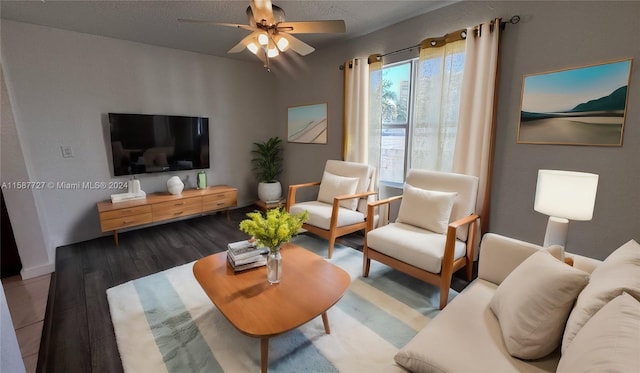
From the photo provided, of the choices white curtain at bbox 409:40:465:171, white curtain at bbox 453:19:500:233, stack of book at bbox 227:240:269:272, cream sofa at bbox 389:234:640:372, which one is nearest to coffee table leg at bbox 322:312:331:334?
stack of book at bbox 227:240:269:272

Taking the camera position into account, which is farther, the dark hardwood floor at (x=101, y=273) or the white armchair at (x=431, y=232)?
the white armchair at (x=431, y=232)

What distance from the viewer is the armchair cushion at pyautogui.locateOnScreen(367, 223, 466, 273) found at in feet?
6.38

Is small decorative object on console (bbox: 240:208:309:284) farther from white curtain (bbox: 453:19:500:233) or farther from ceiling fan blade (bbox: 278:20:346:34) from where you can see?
white curtain (bbox: 453:19:500:233)

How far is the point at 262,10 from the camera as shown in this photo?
176 centimetres

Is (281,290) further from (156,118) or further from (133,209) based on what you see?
(156,118)

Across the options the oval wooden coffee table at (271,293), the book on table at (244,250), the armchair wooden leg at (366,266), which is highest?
the book on table at (244,250)

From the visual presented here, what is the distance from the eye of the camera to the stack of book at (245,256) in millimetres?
1786

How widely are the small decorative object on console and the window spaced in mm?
1773

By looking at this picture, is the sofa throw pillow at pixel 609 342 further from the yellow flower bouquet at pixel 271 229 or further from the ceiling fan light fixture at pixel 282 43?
the ceiling fan light fixture at pixel 282 43

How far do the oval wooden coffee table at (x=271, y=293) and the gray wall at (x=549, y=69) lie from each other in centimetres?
171

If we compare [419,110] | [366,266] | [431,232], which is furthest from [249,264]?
[419,110]

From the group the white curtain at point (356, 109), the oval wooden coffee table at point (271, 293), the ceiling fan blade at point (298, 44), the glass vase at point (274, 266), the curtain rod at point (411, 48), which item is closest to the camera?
the oval wooden coffee table at point (271, 293)

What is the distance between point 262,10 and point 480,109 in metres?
1.93

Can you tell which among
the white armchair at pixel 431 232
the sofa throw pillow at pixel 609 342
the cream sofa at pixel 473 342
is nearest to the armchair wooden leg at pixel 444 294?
the white armchair at pixel 431 232
